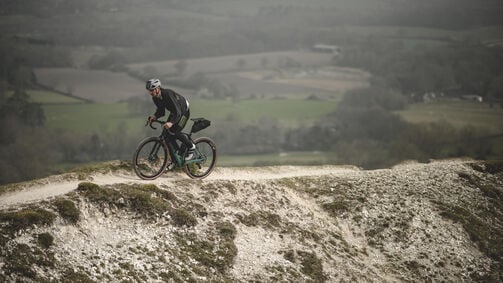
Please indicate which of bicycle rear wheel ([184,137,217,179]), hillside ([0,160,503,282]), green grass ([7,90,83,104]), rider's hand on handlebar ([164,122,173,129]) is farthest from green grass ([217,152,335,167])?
rider's hand on handlebar ([164,122,173,129])

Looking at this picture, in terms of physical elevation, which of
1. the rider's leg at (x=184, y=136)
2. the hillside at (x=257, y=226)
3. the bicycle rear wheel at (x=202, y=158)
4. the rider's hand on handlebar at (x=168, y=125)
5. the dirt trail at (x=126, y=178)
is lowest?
the hillside at (x=257, y=226)

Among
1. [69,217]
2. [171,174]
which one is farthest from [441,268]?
[69,217]

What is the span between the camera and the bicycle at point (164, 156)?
3241 cm

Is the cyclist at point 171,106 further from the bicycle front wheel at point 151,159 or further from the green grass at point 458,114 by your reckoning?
the green grass at point 458,114

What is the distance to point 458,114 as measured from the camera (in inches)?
6437

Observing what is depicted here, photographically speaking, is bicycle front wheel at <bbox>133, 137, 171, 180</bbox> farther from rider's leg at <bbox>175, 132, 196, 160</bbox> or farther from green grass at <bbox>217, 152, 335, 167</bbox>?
green grass at <bbox>217, 152, 335, 167</bbox>

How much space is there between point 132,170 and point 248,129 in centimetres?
11080

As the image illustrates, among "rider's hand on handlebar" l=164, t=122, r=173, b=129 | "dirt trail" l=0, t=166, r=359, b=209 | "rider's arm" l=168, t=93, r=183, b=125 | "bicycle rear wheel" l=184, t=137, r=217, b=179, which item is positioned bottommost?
"dirt trail" l=0, t=166, r=359, b=209

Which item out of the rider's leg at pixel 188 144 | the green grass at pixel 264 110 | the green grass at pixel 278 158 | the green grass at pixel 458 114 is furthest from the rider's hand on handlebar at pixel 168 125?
the green grass at pixel 458 114

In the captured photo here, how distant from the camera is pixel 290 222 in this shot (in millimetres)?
35969

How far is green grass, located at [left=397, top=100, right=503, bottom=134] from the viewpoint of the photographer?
494 feet

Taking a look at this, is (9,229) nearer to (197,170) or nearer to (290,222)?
(197,170)

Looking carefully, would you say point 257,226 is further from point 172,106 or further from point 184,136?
point 172,106

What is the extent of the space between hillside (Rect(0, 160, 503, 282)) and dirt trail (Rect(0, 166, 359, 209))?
0.36 feet
